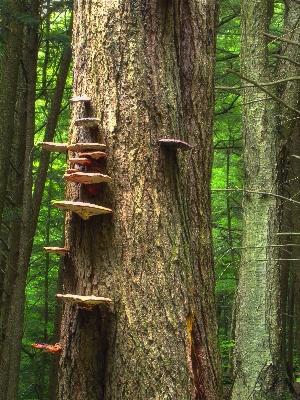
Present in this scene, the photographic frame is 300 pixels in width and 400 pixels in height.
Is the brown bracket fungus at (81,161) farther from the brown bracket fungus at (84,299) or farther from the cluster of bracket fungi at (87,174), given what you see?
the brown bracket fungus at (84,299)

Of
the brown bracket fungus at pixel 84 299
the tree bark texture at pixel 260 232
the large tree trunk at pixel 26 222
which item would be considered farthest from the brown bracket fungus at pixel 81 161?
the large tree trunk at pixel 26 222

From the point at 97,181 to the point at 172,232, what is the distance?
397mm

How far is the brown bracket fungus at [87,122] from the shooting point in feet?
7.64

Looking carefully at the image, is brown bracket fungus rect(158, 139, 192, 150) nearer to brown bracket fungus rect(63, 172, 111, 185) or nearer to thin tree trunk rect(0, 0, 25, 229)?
brown bracket fungus rect(63, 172, 111, 185)

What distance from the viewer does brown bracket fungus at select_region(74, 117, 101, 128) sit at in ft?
7.64

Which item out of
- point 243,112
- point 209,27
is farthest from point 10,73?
point 209,27

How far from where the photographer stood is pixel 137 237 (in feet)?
7.45

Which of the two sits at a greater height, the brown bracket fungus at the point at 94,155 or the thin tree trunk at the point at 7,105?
the thin tree trunk at the point at 7,105

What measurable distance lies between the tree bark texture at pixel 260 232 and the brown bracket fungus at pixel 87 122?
3900 millimetres

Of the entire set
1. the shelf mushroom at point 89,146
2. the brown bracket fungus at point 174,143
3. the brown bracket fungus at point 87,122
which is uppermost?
the brown bracket fungus at point 87,122

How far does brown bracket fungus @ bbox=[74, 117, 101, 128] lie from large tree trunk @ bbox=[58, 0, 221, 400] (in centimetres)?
4

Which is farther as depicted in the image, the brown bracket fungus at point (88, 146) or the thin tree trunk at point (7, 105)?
the thin tree trunk at point (7, 105)

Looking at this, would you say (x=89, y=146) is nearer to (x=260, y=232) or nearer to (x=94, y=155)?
(x=94, y=155)

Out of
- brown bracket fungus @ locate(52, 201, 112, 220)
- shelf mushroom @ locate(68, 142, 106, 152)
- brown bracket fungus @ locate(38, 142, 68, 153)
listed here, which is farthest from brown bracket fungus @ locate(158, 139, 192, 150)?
brown bracket fungus @ locate(38, 142, 68, 153)
